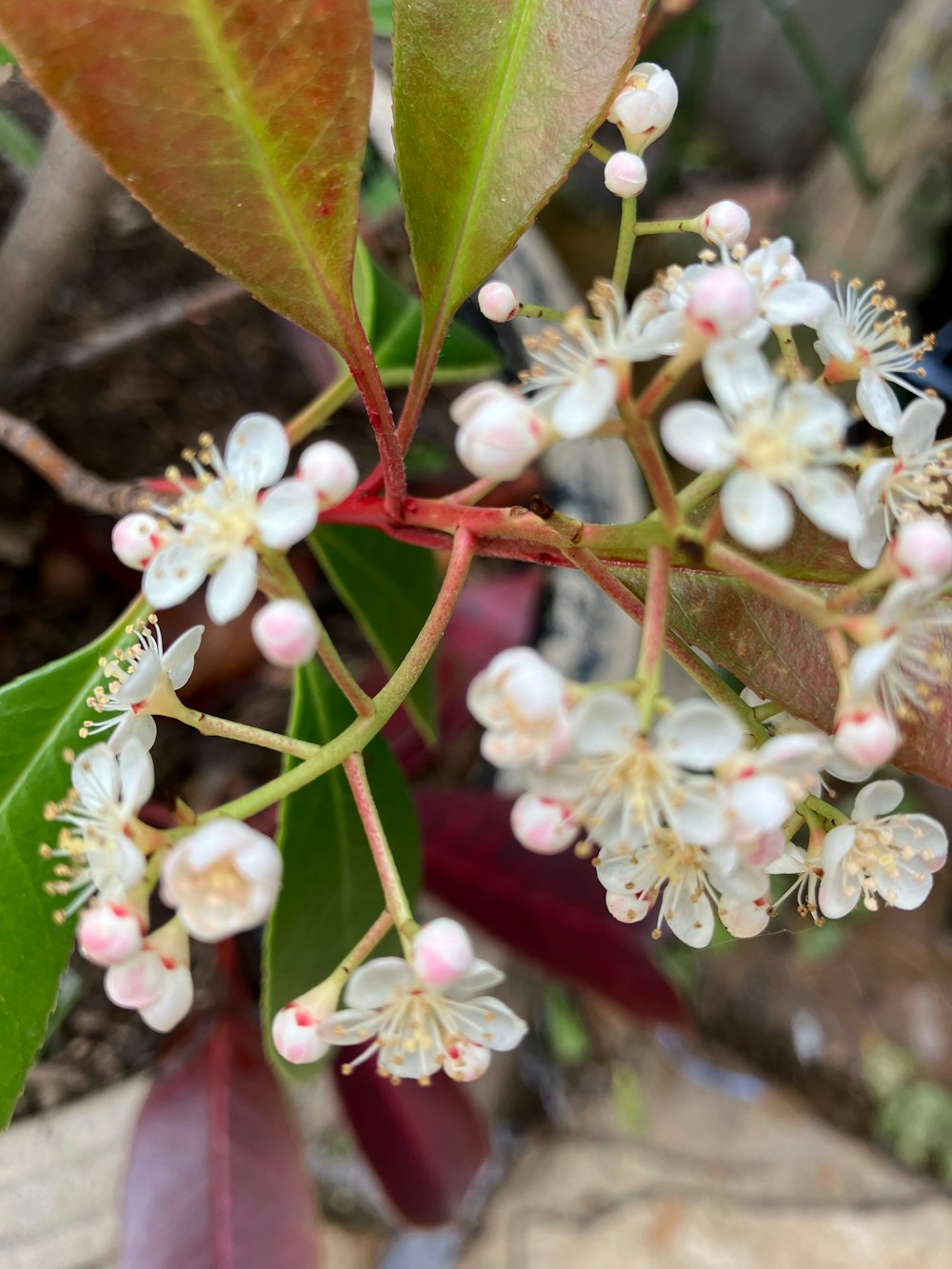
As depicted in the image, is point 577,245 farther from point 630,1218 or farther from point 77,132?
point 630,1218

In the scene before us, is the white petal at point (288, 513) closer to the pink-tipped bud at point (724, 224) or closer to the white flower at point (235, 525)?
the white flower at point (235, 525)

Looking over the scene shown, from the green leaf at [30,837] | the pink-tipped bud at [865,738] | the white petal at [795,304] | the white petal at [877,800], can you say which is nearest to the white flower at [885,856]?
the white petal at [877,800]

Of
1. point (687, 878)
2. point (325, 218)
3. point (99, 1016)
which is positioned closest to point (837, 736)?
point (687, 878)

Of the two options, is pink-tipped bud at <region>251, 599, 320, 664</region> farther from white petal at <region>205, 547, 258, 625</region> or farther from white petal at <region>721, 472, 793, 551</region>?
white petal at <region>721, 472, 793, 551</region>

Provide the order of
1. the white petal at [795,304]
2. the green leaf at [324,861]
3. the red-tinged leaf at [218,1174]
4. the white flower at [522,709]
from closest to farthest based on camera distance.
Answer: the white flower at [522,709], the white petal at [795,304], the green leaf at [324,861], the red-tinged leaf at [218,1174]

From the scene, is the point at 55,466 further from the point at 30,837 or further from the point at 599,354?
the point at 599,354

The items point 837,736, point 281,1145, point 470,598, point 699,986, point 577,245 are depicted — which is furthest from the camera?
point 699,986
